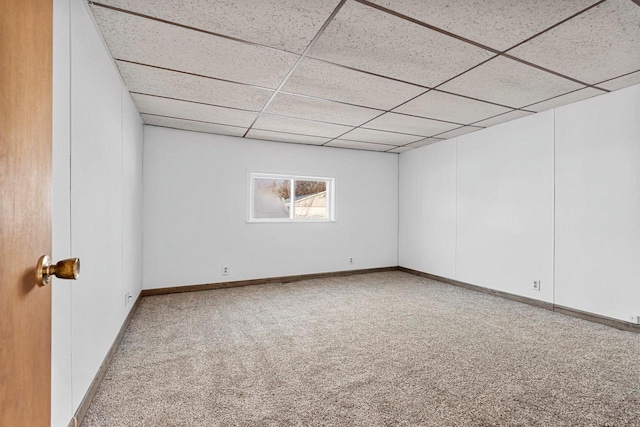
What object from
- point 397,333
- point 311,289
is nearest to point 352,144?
point 311,289

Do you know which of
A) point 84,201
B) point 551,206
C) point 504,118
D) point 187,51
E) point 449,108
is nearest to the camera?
point 84,201

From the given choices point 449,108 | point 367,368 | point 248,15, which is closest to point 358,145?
point 449,108

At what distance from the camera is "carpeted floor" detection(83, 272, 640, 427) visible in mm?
1751

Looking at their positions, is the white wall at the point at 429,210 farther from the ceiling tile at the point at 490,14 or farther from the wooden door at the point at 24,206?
the wooden door at the point at 24,206

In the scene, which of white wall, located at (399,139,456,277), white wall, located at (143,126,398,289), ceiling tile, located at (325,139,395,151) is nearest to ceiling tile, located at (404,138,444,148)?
white wall, located at (399,139,456,277)

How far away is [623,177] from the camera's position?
3.05m

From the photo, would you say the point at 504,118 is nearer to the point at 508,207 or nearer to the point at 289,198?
the point at 508,207

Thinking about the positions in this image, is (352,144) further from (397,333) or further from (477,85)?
(397,333)

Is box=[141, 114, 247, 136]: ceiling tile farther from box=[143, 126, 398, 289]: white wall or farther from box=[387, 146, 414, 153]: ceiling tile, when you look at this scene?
box=[387, 146, 414, 153]: ceiling tile

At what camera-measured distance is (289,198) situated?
17.4 feet

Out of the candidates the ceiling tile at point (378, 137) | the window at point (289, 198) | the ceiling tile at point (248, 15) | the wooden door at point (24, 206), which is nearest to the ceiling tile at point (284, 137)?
the ceiling tile at point (378, 137)

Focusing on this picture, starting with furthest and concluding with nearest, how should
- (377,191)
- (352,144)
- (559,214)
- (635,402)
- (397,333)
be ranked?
(377,191) → (352,144) → (559,214) → (397,333) → (635,402)

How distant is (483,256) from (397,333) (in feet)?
7.25

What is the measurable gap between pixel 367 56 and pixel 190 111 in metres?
2.26
